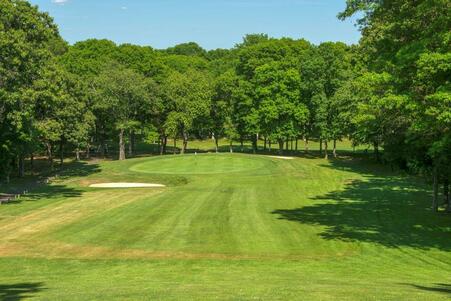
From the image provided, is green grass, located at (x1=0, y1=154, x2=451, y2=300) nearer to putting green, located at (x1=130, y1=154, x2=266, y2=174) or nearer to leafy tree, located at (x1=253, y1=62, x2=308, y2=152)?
putting green, located at (x1=130, y1=154, x2=266, y2=174)

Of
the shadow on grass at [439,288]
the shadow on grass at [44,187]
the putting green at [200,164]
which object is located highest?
the putting green at [200,164]

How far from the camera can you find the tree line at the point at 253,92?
24781mm

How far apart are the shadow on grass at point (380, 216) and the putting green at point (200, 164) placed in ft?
52.6

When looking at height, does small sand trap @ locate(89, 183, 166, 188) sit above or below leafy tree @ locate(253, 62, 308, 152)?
below

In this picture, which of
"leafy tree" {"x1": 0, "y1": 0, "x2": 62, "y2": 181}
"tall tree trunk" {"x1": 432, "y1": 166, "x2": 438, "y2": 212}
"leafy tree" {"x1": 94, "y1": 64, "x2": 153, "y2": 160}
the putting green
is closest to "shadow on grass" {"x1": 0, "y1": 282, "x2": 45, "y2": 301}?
"leafy tree" {"x1": 0, "y1": 0, "x2": 62, "y2": 181}

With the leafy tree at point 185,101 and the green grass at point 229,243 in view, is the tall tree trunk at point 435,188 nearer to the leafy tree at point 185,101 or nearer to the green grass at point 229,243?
the green grass at point 229,243

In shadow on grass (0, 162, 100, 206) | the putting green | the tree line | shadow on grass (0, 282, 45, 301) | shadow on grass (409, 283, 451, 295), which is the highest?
the tree line

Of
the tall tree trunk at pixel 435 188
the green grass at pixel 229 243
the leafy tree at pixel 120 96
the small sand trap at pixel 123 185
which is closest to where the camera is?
the green grass at pixel 229 243

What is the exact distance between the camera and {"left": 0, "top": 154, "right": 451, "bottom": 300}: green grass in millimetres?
16359

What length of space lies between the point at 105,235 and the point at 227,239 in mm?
7232

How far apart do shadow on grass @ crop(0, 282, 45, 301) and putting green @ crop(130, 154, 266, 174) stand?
45744mm

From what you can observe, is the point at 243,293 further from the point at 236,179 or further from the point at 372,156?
the point at 372,156

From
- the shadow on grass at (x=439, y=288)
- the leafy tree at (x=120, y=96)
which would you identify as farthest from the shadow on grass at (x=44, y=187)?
the shadow on grass at (x=439, y=288)

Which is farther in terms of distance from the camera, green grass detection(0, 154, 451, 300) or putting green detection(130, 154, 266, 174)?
putting green detection(130, 154, 266, 174)
